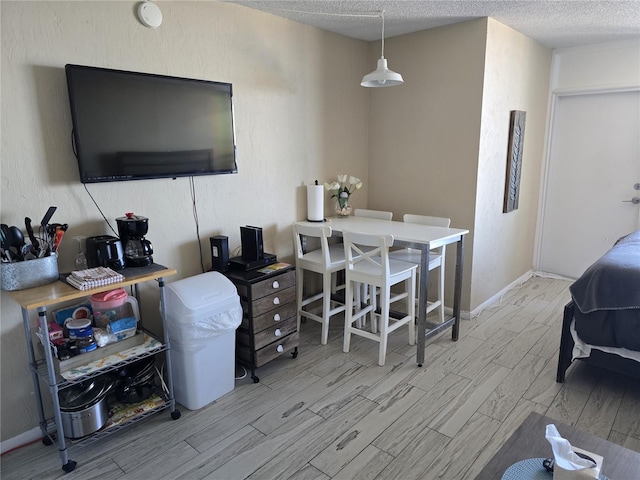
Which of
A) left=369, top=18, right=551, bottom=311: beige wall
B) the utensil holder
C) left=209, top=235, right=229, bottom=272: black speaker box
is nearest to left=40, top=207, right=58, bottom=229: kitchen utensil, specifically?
the utensil holder

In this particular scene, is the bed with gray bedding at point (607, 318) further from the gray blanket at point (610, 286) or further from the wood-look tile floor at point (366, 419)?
the wood-look tile floor at point (366, 419)

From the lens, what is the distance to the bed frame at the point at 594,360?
2.41 m

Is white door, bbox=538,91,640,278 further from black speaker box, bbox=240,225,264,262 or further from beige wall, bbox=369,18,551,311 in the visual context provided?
black speaker box, bbox=240,225,264,262

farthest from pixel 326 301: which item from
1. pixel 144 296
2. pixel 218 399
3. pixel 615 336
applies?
pixel 615 336

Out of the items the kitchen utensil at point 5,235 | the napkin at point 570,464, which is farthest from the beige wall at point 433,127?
the kitchen utensil at point 5,235

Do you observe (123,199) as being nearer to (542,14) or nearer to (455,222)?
(455,222)

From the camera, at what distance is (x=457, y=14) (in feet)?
10.1

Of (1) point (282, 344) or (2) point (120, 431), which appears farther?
(1) point (282, 344)

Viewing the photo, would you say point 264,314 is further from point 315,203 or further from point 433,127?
point 433,127

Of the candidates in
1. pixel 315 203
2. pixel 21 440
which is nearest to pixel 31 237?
pixel 21 440

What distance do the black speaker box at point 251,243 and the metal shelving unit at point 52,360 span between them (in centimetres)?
70

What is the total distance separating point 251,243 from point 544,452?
78.4 inches

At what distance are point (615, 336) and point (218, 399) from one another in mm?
2337

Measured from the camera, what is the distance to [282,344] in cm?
286
